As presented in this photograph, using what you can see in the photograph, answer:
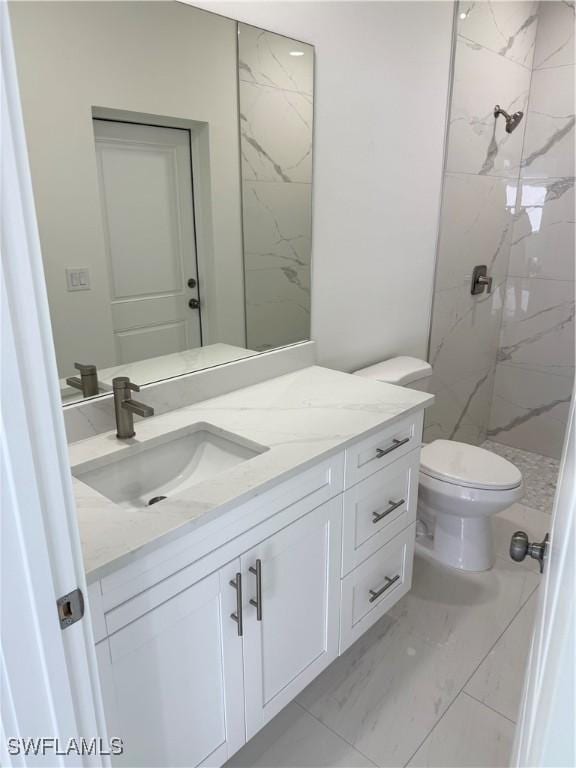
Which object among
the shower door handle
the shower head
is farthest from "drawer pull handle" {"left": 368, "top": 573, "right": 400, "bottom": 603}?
the shower head

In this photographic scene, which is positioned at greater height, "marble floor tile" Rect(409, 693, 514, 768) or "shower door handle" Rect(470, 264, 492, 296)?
"shower door handle" Rect(470, 264, 492, 296)

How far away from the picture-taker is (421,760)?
4.96 feet

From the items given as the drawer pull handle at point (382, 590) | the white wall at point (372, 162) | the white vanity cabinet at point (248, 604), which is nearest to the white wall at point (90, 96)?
the white wall at point (372, 162)

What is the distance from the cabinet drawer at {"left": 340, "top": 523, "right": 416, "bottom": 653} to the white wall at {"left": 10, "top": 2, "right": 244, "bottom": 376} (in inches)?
39.1

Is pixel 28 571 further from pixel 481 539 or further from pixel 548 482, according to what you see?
pixel 548 482

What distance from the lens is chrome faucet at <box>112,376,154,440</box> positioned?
4.66 ft

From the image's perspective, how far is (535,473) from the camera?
10.4ft

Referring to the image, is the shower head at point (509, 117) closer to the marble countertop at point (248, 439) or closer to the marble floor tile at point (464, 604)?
the marble countertop at point (248, 439)

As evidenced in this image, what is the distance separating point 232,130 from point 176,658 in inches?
57.0

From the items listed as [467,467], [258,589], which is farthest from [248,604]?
[467,467]

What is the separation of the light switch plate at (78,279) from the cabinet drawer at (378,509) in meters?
0.90

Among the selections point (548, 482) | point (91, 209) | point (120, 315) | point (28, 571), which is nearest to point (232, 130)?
point (91, 209)

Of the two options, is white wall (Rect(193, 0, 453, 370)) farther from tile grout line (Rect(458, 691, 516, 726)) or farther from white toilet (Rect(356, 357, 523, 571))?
tile grout line (Rect(458, 691, 516, 726))

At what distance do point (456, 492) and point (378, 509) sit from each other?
23.1 inches
